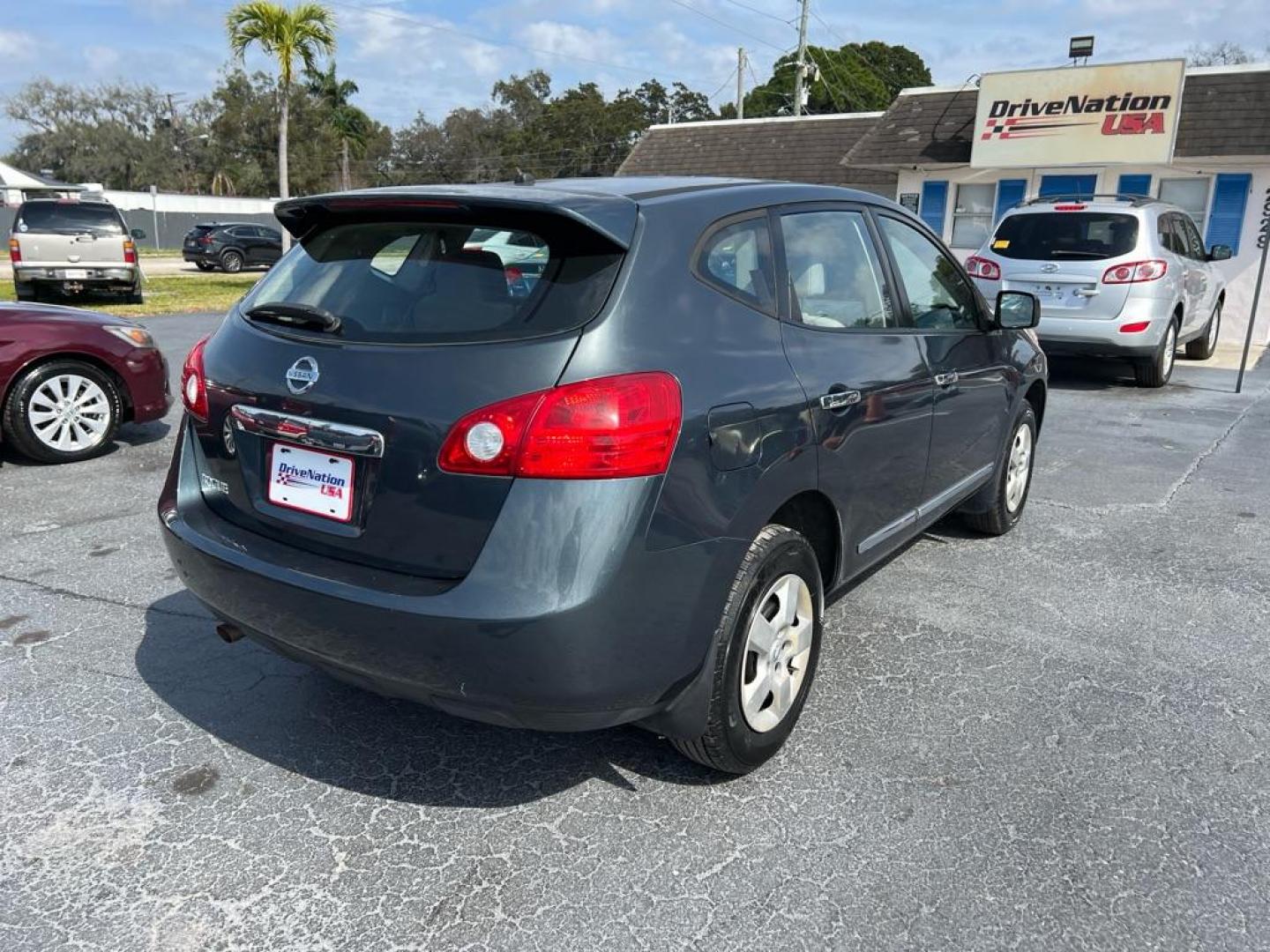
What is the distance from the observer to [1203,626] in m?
4.07

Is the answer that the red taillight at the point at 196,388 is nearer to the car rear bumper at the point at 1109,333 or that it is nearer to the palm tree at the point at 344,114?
the car rear bumper at the point at 1109,333

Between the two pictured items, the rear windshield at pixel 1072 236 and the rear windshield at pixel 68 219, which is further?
the rear windshield at pixel 68 219

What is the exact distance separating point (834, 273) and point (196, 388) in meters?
2.07

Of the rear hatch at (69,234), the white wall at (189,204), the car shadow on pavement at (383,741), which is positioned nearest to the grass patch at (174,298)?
the rear hatch at (69,234)

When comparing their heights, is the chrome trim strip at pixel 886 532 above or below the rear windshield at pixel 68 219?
below

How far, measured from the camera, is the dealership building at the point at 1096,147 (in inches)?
597

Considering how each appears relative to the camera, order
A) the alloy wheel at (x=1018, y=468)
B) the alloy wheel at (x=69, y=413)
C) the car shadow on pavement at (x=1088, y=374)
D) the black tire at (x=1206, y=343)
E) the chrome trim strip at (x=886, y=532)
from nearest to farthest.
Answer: the chrome trim strip at (x=886, y=532) < the alloy wheel at (x=1018, y=468) < the alloy wheel at (x=69, y=413) < the car shadow on pavement at (x=1088, y=374) < the black tire at (x=1206, y=343)

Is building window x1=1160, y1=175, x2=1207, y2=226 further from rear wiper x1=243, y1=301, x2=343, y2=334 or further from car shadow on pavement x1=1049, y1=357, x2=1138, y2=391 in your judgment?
rear wiper x1=243, y1=301, x2=343, y2=334

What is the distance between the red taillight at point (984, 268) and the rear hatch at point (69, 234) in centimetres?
1356

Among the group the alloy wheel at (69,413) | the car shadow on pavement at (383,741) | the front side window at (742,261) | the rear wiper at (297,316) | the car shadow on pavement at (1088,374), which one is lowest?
the car shadow on pavement at (383,741)

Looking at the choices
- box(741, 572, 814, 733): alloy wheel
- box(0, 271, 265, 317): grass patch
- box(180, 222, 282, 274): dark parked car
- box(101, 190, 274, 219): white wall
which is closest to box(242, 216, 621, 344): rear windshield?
box(741, 572, 814, 733): alloy wheel

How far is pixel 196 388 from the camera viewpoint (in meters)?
2.96

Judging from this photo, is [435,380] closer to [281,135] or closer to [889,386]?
[889,386]

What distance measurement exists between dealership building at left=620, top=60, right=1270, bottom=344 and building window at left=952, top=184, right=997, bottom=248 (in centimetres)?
2
